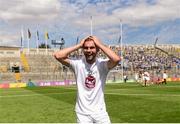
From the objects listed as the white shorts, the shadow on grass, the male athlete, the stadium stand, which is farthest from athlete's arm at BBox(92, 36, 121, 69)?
the stadium stand

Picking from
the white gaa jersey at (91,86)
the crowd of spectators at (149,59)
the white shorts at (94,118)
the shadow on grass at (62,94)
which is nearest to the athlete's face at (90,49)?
the white gaa jersey at (91,86)

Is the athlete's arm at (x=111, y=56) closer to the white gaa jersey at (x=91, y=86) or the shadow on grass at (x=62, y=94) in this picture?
the white gaa jersey at (x=91, y=86)

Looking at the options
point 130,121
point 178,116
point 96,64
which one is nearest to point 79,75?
point 96,64

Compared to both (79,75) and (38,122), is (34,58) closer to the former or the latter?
(38,122)

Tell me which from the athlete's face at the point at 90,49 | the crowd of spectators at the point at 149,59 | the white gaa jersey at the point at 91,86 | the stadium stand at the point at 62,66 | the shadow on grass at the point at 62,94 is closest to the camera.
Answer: the athlete's face at the point at 90,49

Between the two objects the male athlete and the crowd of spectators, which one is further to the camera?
the crowd of spectators

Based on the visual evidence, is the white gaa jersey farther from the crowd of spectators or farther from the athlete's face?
the crowd of spectators

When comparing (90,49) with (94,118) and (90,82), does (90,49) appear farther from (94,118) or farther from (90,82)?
(94,118)

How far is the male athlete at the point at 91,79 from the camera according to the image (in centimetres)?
645

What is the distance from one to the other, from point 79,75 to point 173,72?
84754 mm

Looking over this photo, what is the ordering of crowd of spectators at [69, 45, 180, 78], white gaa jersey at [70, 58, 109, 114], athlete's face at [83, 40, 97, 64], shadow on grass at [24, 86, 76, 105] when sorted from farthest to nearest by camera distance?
crowd of spectators at [69, 45, 180, 78], shadow on grass at [24, 86, 76, 105], white gaa jersey at [70, 58, 109, 114], athlete's face at [83, 40, 97, 64]

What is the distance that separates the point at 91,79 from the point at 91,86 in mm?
110

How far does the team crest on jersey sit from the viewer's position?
21.6 ft

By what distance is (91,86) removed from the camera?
21.6 ft
